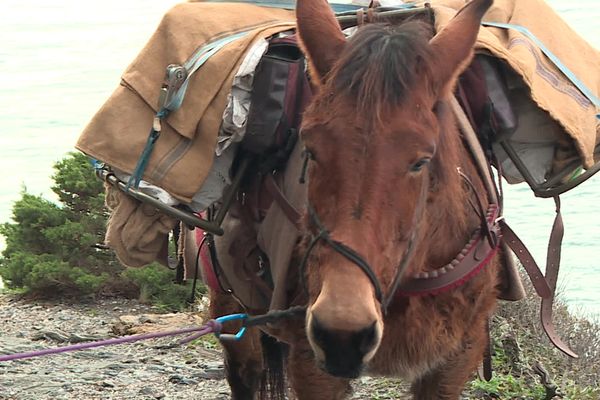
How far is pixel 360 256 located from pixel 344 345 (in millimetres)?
228

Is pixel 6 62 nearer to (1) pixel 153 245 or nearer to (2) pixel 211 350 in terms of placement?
(2) pixel 211 350

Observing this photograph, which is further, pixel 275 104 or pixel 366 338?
pixel 275 104

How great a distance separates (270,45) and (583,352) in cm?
299

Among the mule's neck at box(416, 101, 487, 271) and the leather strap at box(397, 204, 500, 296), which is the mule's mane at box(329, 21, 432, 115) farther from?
the leather strap at box(397, 204, 500, 296)

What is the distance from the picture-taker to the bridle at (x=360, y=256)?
2664 millimetres

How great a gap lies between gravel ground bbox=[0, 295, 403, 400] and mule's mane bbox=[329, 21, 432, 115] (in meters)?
2.84

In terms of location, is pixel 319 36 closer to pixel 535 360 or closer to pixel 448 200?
pixel 448 200

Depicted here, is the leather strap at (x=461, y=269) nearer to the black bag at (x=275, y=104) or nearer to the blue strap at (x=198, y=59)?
the black bag at (x=275, y=104)

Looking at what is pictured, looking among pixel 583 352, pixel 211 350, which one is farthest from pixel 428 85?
pixel 211 350

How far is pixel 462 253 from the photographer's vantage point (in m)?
3.41

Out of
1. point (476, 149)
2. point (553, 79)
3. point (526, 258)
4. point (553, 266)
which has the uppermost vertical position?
point (553, 79)

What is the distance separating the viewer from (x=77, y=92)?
17.9m

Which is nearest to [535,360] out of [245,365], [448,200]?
[245,365]

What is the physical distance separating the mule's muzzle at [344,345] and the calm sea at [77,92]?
522cm
